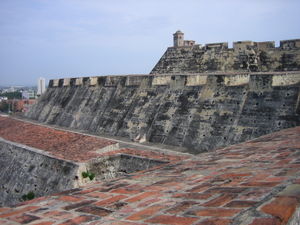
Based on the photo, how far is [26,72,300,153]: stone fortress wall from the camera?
987 centimetres

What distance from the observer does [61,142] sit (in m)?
11.8

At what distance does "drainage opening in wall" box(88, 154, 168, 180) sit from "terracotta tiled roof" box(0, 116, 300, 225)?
5.23 m

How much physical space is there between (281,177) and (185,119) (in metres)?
9.15

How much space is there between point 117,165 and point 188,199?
24.3ft

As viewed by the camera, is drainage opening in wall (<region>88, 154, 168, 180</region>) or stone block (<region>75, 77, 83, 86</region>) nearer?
drainage opening in wall (<region>88, 154, 168, 180</region>)

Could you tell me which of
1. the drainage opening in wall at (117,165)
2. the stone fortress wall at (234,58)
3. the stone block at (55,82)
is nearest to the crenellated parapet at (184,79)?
the stone fortress wall at (234,58)

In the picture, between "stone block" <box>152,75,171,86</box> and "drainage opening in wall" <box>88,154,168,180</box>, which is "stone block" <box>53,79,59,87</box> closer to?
"stone block" <box>152,75,171,86</box>

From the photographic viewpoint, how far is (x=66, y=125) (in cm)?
1867

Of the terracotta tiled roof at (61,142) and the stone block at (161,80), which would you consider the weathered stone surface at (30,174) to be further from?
the stone block at (161,80)

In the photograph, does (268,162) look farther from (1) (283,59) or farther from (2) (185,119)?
(1) (283,59)

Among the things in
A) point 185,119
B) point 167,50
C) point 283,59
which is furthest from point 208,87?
point 167,50

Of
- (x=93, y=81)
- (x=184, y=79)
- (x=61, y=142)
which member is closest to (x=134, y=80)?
(x=184, y=79)

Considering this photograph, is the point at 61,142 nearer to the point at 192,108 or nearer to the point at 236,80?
the point at 192,108

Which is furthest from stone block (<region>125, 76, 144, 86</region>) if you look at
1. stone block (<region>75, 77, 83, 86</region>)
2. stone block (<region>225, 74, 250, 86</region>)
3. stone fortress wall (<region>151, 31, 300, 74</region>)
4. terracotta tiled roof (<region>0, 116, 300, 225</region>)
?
terracotta tiled roof (<region>0, 116, 300, 225</region>)
